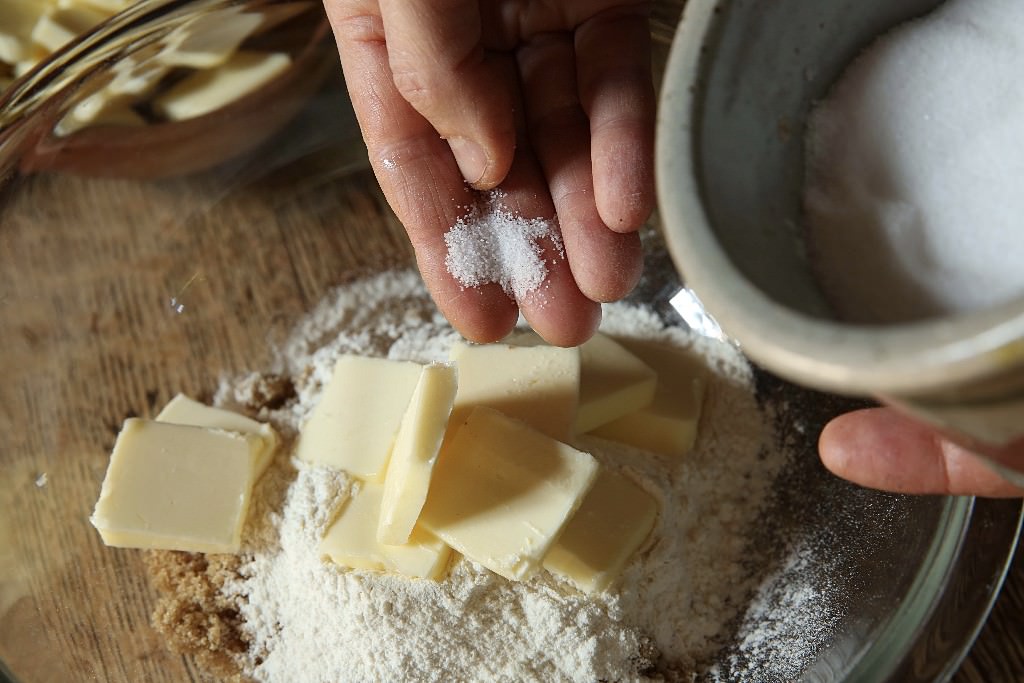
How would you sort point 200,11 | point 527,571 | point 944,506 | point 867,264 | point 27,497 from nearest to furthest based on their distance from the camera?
point 867,264 < point 527,571 < point 944,506 < point 27,497 < point 200,11

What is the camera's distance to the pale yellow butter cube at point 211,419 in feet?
4.20

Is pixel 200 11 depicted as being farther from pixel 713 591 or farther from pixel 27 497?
pixel 713 591

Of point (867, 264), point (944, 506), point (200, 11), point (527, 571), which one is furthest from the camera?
point (200, 11)

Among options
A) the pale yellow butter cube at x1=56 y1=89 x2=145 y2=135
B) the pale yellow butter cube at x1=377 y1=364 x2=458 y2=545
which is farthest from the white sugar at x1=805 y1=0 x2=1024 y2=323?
the pale yellow butter cube at x1=56 y1=89 x2=145 y2=135

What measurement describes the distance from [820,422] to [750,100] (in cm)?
72

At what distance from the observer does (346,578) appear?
1107 mm

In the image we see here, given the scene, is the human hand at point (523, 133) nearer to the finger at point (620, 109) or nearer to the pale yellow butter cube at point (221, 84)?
the finger at point (620, 109)

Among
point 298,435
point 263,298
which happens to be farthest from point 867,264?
point 263,298

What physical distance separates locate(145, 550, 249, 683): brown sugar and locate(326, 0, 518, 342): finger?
19.4 inches

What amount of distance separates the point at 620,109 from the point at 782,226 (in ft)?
1.39

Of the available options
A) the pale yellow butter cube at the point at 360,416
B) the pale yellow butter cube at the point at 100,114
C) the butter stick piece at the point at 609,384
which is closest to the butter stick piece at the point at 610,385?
the butter stick piece at the point at 609,384

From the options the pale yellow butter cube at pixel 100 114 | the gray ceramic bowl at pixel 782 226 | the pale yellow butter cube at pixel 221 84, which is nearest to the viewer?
the gray ceramic bowl at pixel 782 226

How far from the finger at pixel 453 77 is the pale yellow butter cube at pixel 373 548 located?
47cm

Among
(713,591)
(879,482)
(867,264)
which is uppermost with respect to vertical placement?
(867,264)
